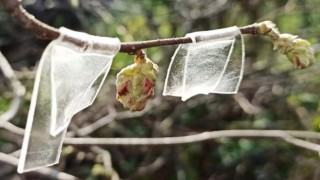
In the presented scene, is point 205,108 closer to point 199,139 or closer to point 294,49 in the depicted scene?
point 199,139

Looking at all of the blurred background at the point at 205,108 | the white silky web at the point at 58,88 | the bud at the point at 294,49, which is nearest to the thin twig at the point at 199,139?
the blurred background at the point at 205,108

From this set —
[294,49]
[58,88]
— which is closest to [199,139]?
[294,49]

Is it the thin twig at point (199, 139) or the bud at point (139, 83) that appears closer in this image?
the bud at point (139, 83)

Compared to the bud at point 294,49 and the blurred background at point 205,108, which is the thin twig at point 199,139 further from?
the bud at point 294,49

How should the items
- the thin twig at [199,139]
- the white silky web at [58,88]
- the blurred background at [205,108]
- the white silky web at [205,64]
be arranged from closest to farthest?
the white silky web at [58,88], the white silky web at [205,64], the thin twig at [199,139], the blurred background at [205,108]

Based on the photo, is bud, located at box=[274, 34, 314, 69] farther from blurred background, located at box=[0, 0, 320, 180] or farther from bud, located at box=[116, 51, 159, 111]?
blurred background, located at box=[0, 0, 320, 180]

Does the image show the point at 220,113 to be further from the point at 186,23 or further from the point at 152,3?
the point at 152,3

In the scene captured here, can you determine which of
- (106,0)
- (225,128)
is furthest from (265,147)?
(106,0)
